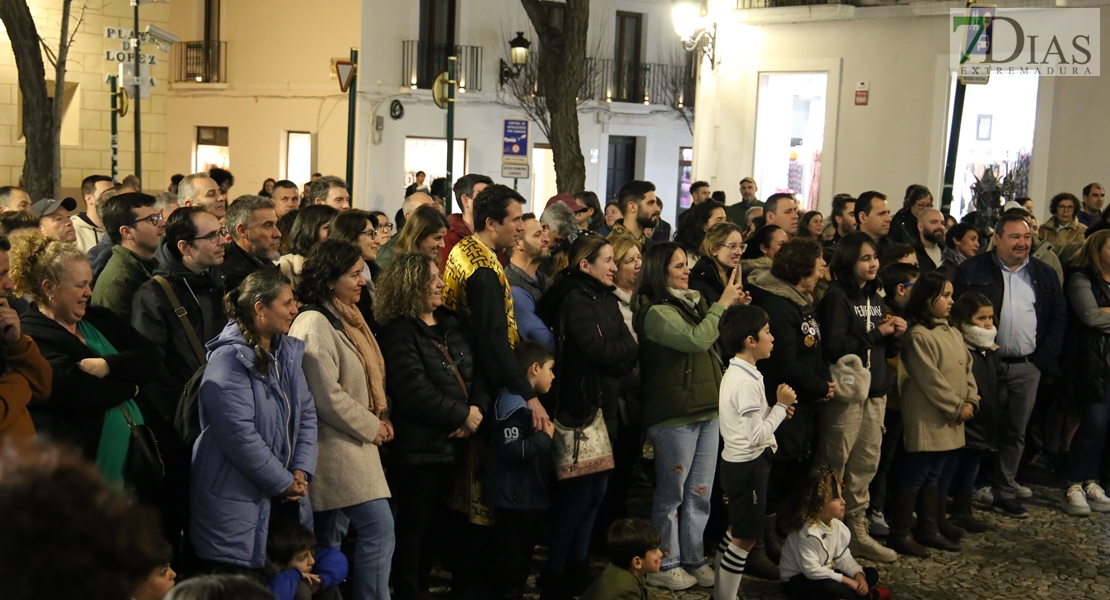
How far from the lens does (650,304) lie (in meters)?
6.50

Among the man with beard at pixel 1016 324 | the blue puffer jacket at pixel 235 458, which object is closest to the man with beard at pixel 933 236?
the man with beard at pixel 1016 324

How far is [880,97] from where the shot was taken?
1797cm

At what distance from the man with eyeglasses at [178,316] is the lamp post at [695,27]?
576 inches

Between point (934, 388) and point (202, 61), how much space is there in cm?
2861

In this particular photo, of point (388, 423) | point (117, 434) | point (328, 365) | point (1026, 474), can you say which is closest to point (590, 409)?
point (388, 423)

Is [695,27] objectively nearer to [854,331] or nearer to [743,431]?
[854,331]

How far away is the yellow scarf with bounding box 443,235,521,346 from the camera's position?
5938 mm

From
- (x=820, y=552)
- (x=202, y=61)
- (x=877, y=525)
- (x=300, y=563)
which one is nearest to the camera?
(x=300, y=563)

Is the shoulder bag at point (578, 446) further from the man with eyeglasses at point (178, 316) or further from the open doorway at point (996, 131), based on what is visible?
the open doorway at point (996, 131)

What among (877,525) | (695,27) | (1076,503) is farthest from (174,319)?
(695,27)

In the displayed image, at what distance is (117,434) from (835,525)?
12.7 feet

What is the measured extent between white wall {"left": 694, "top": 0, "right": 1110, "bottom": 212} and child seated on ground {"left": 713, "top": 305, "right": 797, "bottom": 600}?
39.2 feet

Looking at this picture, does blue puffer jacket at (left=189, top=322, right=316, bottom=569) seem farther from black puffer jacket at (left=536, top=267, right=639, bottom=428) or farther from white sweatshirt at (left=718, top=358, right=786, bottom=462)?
white sweatshirt at (left=718, top=358, right=786, bottom=462)

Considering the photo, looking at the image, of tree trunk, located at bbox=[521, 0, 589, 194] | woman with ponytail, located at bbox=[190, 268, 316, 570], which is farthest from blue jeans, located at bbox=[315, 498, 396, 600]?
tree trunk, located at bbox=[521, 0, 589, 194]
